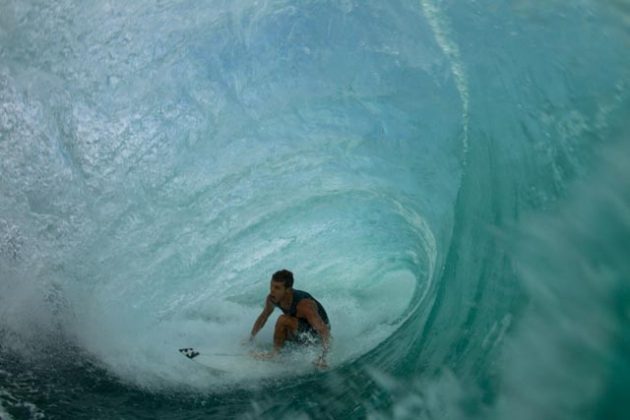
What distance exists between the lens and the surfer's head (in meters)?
5.43

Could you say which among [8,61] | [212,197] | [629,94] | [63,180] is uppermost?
[629,94]

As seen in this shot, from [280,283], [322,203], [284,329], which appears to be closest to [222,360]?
[284,329]

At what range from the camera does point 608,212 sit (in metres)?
4.40

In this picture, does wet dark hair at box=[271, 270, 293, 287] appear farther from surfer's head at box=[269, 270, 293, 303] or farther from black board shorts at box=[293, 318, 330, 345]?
black board shorts at box=[293, 318, 330, 345]

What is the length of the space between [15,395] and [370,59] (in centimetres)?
569

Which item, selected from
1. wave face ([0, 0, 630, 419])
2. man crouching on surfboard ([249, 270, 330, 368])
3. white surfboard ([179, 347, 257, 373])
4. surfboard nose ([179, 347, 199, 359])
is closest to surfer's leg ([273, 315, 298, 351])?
man crouching on surfboard ([249, 270, 330, 368])

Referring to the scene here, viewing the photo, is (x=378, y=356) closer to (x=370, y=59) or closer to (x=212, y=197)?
(x=212, y=197)

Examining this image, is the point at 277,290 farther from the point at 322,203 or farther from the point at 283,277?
the point at 322,203

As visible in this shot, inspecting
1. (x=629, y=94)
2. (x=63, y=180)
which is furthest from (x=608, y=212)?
(x=63, y=180)

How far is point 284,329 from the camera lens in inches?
222

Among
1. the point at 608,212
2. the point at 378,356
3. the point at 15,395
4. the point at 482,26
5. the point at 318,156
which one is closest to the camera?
the point at 608,212

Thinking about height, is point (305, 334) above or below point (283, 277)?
below

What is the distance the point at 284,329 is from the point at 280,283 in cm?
51

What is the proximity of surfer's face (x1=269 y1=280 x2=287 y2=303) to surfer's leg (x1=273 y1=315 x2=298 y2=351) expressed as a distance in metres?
0.20
